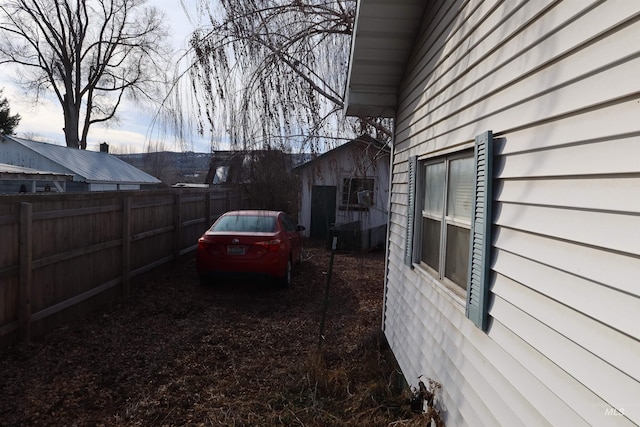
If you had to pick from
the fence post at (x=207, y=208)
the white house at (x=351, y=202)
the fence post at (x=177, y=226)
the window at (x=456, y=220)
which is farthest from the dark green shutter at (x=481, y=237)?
the fence post at (x=207, y=208)

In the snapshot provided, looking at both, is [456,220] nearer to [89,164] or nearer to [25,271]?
[25,271]

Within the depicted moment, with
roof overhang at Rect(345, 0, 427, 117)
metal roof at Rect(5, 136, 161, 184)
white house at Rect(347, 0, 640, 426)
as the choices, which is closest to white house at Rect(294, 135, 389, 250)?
roof overhang at Rect(345, 0, 427, 117)

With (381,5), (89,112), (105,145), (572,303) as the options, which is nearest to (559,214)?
(572,303)

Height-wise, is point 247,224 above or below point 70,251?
above

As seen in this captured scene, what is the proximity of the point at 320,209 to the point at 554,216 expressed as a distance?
15412mm

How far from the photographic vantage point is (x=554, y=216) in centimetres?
176

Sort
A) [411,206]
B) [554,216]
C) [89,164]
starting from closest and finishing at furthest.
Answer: [554,216], [411,206], [89,164]

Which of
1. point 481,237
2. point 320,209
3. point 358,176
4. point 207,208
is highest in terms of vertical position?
point 358,176

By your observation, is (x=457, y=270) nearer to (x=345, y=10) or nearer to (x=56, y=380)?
(x=56, y=380)

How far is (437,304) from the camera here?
3.31 metres

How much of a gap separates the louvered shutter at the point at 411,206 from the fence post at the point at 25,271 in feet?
13.6

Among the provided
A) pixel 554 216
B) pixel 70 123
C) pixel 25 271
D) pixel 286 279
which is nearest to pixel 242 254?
pixel 286 279

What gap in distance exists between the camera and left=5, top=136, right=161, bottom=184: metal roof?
19.8m

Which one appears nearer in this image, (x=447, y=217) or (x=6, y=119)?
(x=447, y=217)
